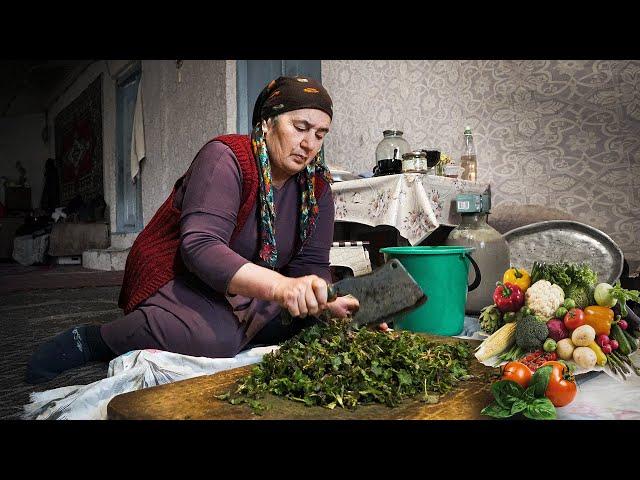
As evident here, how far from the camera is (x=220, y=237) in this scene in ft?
4.50

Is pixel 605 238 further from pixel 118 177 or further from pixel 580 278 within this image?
pixel 118 177

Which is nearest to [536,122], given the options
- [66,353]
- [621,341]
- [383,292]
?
[621,341]

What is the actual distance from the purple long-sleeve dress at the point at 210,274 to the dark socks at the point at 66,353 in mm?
51

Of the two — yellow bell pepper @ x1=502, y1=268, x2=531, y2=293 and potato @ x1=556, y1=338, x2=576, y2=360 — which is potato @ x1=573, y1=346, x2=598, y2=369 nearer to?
potato @ x1=556, y1=338, x2=576, y2=360

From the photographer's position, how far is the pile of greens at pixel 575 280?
1.53 meters

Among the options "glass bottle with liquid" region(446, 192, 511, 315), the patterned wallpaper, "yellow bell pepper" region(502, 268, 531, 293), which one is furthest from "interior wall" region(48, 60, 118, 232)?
"yellow bell pepper" region(502, 268, 531, 293)

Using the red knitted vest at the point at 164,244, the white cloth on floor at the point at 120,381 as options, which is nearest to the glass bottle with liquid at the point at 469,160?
the red knitted vest at the point at 164,244

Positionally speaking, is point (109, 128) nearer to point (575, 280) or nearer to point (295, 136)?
point (295, 136)

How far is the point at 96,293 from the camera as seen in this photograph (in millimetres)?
3859

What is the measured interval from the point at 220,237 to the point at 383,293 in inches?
19.6

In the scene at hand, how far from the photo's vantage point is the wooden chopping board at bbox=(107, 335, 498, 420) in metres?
0.96

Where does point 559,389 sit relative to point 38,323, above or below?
above

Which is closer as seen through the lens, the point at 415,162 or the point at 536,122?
the point at 415,162

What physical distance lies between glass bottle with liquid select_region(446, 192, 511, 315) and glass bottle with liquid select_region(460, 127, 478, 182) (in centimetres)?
74
